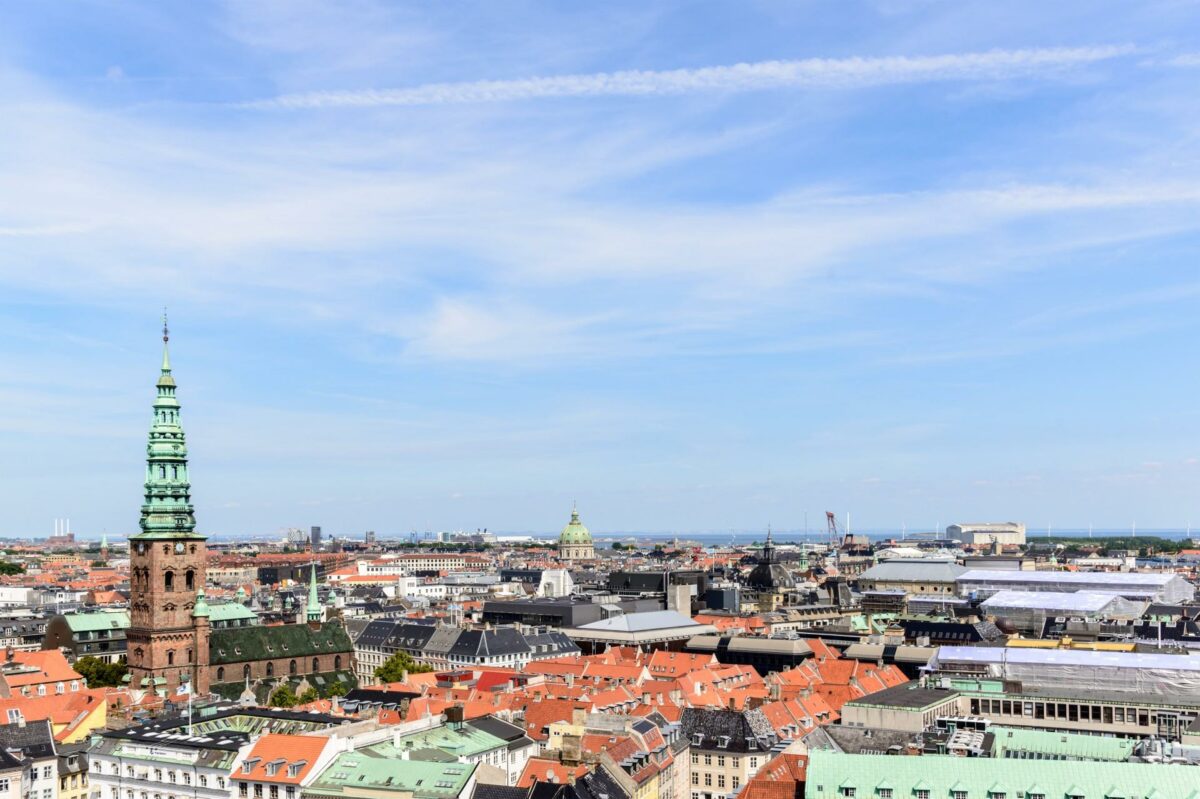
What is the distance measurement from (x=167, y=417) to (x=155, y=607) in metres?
20.9

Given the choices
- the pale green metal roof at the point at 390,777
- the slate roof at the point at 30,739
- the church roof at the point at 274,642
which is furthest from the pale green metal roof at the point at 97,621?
the pale green metal roof at the point at 390,777

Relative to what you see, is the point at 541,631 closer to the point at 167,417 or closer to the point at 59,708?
the point at 167,417

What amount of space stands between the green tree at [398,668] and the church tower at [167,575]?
22.6 metres

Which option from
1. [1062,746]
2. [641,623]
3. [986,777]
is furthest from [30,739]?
[641,623]

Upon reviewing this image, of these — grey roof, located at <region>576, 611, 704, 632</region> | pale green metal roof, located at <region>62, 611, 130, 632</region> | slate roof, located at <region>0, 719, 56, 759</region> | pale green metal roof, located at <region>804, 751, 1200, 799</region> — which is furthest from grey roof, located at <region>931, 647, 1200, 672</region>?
pale green metal roof, located at <region>62, 611, 130, 632</region>

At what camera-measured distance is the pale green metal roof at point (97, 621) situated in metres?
174

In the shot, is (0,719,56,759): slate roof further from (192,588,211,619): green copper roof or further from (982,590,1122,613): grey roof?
(982,590,1122,613): grey roof

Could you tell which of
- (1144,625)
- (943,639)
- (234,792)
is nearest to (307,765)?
(234,792)

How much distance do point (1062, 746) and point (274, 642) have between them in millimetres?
97677

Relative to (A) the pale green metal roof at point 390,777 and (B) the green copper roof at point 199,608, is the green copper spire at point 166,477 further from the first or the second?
(A) the pale green metal roof at point 390,777

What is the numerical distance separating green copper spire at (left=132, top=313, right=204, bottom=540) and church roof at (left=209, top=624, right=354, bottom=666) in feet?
48.4

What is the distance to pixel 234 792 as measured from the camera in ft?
286

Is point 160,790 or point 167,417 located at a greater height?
point 167,417

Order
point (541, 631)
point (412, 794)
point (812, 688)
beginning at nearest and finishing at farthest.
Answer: point (412, 794) < point (812, 688) < point (541, 631)
